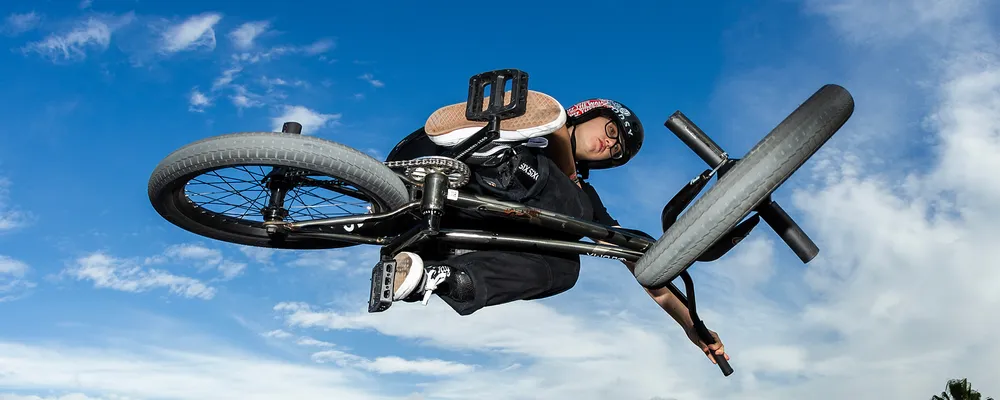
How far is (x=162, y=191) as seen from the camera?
14.4 ft

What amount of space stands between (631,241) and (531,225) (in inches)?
26.8

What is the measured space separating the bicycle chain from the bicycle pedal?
560 mm

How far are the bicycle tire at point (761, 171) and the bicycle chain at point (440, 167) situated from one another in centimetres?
122

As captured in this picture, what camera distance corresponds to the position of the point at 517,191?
15.4 feet

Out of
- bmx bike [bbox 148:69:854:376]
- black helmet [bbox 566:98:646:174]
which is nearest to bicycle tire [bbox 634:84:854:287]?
bmx bike [bbox 148:69:854:376]

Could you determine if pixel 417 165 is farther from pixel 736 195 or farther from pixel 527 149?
pixel 736 195

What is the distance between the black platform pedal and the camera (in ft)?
14.0

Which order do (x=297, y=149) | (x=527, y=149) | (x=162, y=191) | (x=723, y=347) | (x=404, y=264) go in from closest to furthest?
1. (x=297, y=149)
2. (x=404, y=264)
3. (x=162, y=191)
4. (x=527, y=149)
5. (x=723, y=347)

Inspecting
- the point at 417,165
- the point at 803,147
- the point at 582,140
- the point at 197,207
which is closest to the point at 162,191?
the point at 197,207

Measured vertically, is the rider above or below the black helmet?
below

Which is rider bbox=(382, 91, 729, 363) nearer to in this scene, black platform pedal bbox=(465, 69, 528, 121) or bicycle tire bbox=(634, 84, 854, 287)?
black platform pedal bbox=(465, 69, 528, 121)

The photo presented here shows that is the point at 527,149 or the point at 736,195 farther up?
the point at 527,149

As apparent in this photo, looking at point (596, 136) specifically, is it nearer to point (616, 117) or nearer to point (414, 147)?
point (616, 117)

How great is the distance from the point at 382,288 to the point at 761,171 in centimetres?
209
